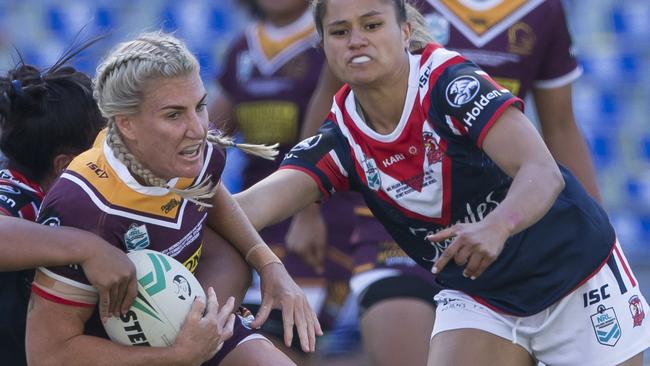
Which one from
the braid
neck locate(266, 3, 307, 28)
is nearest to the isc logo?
the braid

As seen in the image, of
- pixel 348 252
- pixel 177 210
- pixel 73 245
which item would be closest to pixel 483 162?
pixel 177 210

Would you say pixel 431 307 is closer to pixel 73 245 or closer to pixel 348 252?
pixel 348 252

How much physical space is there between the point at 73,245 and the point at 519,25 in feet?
8.18

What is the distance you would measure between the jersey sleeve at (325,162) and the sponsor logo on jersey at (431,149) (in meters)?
0.33

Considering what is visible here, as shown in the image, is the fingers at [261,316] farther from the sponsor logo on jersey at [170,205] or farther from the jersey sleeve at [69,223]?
the jersey sleeve at [69,223]

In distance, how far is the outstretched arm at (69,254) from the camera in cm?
379

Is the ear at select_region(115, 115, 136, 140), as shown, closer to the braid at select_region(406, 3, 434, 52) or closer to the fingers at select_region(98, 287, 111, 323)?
the fingers at select_region(98, 287, 111, 323)

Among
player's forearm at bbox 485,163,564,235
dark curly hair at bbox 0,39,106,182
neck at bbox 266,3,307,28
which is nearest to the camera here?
player's forearm at bbox 485,163,564,235

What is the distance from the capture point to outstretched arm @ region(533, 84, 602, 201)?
5586 millimetres

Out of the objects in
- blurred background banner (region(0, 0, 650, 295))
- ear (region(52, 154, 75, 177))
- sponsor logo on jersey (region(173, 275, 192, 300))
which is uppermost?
→ ear (region(52, 154, 75, 177))

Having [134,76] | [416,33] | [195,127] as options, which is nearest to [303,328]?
[195,127]

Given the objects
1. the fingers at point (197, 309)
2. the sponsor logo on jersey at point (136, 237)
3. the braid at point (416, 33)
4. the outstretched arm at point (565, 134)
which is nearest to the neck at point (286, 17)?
the outstretched arm at point (565, 134)

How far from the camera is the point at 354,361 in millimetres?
7289

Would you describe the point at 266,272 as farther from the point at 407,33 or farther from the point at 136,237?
the point at 407,33
